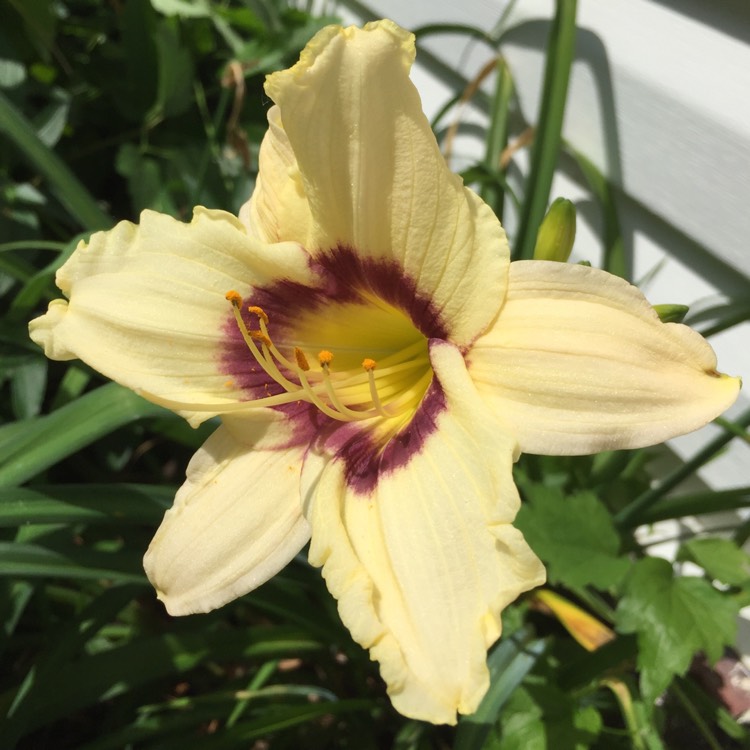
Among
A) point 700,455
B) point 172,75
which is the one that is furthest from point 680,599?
point 172,75

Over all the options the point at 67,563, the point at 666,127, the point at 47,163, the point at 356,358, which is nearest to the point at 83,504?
the point at 67,563

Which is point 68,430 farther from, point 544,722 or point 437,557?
point 544,722

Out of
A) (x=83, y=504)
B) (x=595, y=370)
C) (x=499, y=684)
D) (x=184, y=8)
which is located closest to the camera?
→ (x=595, y=370)

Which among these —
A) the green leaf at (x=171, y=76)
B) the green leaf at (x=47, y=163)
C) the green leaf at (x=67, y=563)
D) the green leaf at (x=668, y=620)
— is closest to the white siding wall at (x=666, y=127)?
the green leaf at (x=668, y=620)

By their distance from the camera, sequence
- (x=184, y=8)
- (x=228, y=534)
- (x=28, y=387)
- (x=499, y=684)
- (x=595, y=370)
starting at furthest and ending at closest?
1. (x=184, y=8)
2. (x=28, y=387)
3. (x=499, y=684)
4. (x=228, y=534)
5. (x=595, y=370)

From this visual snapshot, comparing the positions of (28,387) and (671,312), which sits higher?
(671,312)

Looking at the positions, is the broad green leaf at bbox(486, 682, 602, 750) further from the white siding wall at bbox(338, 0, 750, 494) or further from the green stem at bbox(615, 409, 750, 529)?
the white siding wall at bbox(338, 0, 750, 494)

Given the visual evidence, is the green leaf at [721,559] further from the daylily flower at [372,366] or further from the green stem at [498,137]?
the green stem at [498,137]
